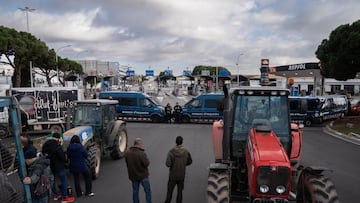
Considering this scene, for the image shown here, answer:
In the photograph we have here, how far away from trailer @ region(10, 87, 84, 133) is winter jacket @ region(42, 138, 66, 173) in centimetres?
1132

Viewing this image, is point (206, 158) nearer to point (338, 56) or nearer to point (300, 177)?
point (300, 177)

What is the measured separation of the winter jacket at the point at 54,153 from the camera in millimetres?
7867

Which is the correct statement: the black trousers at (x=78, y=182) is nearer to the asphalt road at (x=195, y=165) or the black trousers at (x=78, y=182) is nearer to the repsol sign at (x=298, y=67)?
the asphalt road at (x=195, y=165)

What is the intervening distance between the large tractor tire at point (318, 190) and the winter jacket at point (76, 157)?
16.6 ft

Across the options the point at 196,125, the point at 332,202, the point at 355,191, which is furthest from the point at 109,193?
the point at 196,125

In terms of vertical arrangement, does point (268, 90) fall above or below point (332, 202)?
above

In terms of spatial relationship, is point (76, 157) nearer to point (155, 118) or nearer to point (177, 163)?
point (177, 163)

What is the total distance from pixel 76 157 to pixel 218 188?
12.7 ft

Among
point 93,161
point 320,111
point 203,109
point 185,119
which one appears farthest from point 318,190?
point 320,111

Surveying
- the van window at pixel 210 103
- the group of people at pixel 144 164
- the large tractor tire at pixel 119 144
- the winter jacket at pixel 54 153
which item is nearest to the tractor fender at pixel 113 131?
the large tractor tire at pixel 119 144

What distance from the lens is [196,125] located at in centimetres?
2484

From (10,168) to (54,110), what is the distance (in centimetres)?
1305

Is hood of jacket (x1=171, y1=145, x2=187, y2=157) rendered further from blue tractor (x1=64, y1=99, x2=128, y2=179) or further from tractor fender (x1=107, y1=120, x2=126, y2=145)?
tractor fender (x1=107, y1=120, x2=126, y2=145)

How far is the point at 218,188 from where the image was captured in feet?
20.1
